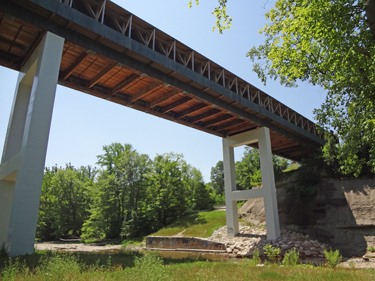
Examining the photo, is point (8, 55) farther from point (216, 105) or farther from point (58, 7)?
point (216, 105)

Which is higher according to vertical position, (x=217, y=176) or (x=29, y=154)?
(x=217, y=176)

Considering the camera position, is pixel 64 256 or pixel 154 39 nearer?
pixel 64 256

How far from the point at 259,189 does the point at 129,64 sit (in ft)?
49.6

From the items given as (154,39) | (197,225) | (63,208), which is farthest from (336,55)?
(63,208)

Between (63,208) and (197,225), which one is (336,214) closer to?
(197,225)

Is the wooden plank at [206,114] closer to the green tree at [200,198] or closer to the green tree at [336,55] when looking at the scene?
the green tree at [336,55]

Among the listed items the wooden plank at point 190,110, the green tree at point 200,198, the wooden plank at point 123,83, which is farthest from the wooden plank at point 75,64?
the green tree at point 200,198

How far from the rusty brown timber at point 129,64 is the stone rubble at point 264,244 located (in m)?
9.94

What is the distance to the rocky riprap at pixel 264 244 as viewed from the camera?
1916cm

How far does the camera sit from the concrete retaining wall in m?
22.8

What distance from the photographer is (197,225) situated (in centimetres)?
3200

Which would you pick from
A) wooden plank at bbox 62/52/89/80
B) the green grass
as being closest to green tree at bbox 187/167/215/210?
the green grass

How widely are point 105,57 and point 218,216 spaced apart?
25.9 metres

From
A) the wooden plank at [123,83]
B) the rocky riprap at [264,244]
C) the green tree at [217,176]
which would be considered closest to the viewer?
the wooden plank at [123,83]
